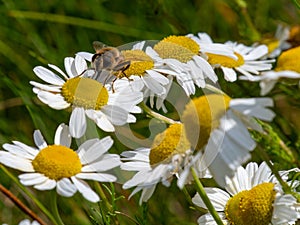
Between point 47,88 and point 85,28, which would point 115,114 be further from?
point 85,28

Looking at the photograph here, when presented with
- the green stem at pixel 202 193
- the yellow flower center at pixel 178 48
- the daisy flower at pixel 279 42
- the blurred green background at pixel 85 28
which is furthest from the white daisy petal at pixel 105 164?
the blurred green background at pixel 85 28

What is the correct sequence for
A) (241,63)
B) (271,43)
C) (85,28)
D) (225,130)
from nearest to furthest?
1. (225,130)
2. (241,63)
3. (271,43)
4. (85,28)

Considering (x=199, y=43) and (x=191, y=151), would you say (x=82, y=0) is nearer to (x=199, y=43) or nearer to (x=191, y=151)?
(x=199, y=43)

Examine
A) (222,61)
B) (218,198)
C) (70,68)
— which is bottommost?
(218,198)

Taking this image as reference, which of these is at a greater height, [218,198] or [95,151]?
[95,151]

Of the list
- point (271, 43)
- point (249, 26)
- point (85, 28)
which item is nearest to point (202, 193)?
point (271, 43)

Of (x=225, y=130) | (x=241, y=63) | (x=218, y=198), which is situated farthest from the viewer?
(x=241, y=63)

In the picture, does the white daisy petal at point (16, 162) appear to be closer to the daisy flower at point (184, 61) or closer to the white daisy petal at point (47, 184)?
the white daisy petal at point (47, 184)
